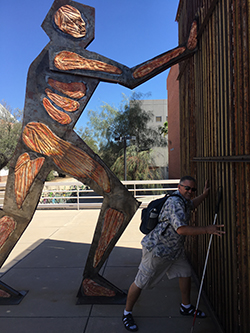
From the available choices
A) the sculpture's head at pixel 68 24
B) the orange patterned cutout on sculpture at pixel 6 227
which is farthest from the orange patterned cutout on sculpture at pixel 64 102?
the orange patterned cutout on sculpture at pixel 6 227

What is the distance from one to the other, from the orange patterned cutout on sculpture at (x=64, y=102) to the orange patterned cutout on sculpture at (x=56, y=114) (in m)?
0.07

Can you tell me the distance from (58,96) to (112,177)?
1.34m

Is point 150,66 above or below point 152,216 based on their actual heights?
above

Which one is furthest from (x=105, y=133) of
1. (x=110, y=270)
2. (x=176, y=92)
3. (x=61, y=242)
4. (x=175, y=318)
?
(x=175, y=318)

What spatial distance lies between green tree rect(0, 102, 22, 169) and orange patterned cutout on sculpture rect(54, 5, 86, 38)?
22.9 metres

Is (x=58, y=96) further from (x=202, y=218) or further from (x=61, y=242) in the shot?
(x=61, y=242)

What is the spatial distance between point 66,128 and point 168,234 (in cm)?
195

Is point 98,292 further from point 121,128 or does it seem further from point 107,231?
point 121,128

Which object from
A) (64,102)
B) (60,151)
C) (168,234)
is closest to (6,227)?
(60,151)

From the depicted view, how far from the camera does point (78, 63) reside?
368 cm

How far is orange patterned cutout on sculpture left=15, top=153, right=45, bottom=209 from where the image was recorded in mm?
3680

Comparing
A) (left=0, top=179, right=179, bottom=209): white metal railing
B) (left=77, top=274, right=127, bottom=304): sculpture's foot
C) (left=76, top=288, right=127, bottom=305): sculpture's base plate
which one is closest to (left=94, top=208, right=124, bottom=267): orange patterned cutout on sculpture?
(left=77, top=274, right=127, bottom=304): sculpture's foot

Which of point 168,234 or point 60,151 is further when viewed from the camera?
point 60,151

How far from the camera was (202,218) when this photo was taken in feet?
12.9
